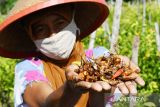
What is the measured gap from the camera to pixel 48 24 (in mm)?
1815

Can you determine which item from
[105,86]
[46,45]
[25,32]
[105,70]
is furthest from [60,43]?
[105,86]

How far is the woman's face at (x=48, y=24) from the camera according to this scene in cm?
182

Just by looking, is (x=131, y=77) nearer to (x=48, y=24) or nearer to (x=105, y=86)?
(x=105, y=86)

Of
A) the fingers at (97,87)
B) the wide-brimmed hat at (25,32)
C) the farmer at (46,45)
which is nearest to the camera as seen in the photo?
the fingers at (97,87)

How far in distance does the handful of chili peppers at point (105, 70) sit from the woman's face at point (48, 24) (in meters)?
0.35

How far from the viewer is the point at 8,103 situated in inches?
162

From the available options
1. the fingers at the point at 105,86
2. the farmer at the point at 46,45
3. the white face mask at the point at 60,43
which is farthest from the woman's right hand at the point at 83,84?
the white face mask at the point at 60,43

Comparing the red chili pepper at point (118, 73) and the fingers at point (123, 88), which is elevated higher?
the red chili pepper at point (118, 73)

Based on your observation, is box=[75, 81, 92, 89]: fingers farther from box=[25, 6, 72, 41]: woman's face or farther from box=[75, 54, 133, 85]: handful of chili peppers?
box=[25, 6, 72, 41]: woman's face

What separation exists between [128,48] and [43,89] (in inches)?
103

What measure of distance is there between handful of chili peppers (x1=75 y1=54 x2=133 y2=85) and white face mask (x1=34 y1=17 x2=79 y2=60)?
0.34 meters

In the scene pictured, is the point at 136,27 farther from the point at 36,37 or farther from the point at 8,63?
the point at 36,37

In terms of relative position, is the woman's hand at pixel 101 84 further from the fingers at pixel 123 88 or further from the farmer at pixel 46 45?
the farmer at pixel 46 45

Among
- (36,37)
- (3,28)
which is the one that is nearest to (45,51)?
(36,37)
